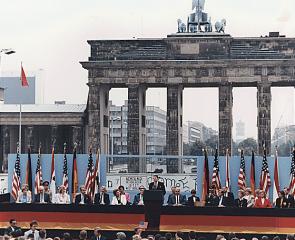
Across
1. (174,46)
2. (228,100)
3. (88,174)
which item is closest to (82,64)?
(174,46)

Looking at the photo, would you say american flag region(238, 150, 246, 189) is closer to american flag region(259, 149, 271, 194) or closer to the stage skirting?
american flag region(259, 149, 271, 194)

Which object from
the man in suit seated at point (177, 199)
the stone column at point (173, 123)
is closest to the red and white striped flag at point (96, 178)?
the man in suit seated at point (177, 199)

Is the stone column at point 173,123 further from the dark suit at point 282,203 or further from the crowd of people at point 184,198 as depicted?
the dark suit at point 282,203

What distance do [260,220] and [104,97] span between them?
4861 centimetres

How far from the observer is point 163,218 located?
24094 mm

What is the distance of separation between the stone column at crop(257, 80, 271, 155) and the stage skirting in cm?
4426

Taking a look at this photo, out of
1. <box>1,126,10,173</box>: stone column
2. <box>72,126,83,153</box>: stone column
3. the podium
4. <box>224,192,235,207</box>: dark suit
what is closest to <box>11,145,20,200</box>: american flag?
the podium

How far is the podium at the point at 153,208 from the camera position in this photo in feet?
78.8

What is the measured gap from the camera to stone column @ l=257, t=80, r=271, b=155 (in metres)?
67.9

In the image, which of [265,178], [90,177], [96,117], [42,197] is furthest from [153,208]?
[96,117]

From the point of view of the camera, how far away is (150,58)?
2717 inches

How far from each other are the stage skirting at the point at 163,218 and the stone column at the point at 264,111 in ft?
145

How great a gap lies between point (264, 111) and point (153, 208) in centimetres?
4535

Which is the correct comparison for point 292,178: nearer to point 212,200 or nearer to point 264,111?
point 212,200
